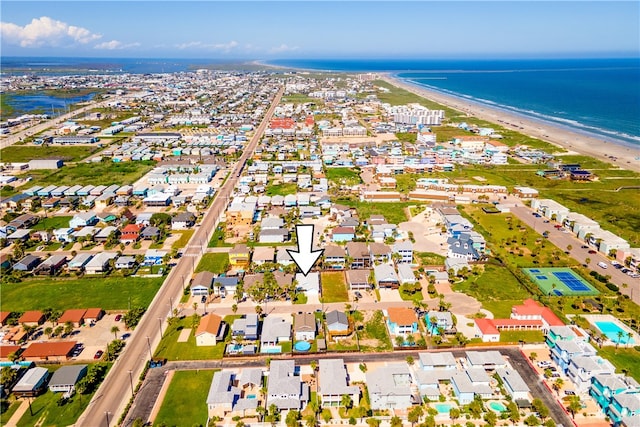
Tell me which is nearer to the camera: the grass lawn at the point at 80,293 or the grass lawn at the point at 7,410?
the grass lawn at the point at 7,410

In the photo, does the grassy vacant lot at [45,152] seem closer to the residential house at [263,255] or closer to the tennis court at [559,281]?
the residential house at [263,255]

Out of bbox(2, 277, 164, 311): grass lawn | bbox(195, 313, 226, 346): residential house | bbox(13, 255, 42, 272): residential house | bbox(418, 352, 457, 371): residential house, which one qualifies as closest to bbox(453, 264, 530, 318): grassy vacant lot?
bbox(418, 352, 457, 371): residential house

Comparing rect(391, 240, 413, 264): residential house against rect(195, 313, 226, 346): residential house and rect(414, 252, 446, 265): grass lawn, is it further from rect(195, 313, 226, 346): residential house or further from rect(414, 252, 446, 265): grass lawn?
rect(195, 313, 226, 346): residential house

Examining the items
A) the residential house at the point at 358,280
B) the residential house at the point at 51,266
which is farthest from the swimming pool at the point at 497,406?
the residential house at the point at 51,266

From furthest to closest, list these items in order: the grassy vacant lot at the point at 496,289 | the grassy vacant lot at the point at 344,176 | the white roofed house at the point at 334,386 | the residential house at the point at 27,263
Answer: the grassy vacant lot at the point at 344,176
the residential house at the point at 27,263
the grassy vacant lot at the point at 496,289
the white roofed house at the point at 334,386

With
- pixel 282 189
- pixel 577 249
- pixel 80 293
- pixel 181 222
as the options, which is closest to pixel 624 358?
pixel 577 249

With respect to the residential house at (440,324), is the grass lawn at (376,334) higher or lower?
lower
